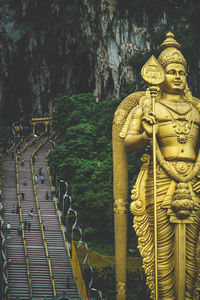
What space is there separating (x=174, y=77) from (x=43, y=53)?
4257cm

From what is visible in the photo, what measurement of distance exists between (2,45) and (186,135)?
141 feet

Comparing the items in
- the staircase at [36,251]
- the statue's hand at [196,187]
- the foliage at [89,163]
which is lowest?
the staircase at [36,251]

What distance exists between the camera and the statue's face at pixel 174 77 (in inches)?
448

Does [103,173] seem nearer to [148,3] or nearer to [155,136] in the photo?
[148,3]

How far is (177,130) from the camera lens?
11062mm

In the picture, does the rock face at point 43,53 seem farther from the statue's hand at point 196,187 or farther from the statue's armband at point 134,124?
the statue's hand at point 196,187

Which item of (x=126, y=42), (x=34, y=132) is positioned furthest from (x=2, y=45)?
(x=126, y=42)

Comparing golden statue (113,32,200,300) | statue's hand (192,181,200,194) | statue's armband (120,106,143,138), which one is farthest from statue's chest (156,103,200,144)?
statue's hand (192,181,200,194)

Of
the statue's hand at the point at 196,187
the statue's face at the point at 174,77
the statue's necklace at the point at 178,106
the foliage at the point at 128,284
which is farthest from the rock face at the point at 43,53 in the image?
the statue's hand at the point at 196,187

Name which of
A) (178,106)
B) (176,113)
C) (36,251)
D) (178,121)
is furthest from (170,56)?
(36,251)

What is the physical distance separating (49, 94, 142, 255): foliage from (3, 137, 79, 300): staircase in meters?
1.37

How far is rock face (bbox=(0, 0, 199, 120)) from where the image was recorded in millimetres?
48719

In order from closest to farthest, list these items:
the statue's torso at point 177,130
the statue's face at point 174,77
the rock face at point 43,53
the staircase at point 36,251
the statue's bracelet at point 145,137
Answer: the statue's bracelet at point 145,137, the statue's torso at point 177,130, the statue's face at point 174,77, the staircase at point 36,251, the rock face at point 43,53

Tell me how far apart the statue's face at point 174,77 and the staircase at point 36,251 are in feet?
32.2
